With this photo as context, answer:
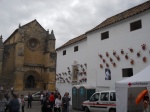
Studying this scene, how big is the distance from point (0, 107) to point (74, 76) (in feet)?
53.4

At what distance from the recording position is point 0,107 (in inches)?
384

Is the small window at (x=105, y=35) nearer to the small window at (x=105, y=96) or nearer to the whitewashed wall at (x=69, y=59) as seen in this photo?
the whitewashed wall at (x=69, y=59)

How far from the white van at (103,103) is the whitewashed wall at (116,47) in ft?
9.74

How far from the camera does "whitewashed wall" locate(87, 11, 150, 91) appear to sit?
54.9ft

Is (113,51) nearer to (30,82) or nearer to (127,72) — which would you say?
(127,72)

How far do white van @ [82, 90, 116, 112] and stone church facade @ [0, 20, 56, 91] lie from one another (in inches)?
844

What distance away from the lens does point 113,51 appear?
19.3 meters

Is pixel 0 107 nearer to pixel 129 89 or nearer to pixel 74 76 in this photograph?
pixel 129 89

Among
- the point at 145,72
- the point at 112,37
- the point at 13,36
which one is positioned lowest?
the point at 145,72

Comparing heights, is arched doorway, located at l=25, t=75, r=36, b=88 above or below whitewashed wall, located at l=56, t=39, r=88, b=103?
below

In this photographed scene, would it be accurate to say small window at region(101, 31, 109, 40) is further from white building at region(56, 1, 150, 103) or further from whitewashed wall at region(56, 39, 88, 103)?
whitewashed wall at region(56, 39, 88, 103)

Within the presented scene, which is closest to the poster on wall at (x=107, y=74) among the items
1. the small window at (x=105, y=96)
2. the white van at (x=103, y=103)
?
the white van at (x=103, y=103)

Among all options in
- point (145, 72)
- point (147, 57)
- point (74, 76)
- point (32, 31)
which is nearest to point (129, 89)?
point (145, 72)

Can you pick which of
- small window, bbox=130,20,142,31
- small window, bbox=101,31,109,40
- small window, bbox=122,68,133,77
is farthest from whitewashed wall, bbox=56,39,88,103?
small window, bbox=130,20,142,31
